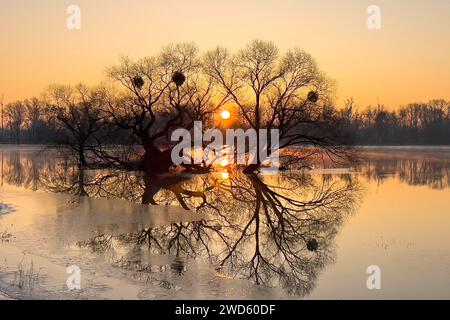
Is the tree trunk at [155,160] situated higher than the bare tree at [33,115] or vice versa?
the bare tree at [33,115]

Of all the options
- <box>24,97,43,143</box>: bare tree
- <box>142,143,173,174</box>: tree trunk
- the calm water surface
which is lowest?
the calm water surface

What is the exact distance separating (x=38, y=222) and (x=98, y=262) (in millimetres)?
5660

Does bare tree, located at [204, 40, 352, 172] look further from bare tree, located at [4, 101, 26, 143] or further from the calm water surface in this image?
bare tree, located at [4, 101, 26, 143]

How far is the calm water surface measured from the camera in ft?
29.6

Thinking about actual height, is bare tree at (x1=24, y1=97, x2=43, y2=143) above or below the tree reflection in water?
above

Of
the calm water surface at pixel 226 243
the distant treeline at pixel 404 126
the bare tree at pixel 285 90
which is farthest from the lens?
the distant treeline at pixel 404 126

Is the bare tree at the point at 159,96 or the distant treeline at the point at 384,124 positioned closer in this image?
the bare tree at the point at 159,96

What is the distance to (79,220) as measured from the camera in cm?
1581

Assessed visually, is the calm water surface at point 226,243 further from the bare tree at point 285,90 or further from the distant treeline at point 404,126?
the distant treeline at point 404,126

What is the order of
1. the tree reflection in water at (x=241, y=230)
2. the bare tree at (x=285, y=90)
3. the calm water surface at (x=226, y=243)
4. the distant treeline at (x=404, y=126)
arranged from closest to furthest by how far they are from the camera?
the calm water surface at (x=226, y=243) → the tree reflection in water at (x=241, y=230) → the bare tree at (x=285, y=90) → the distant treeline at (x=404, y=126)

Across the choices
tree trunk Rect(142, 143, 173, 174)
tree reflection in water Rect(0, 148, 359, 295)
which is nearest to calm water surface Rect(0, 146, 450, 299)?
tree reflection in water Rect(0, 148, 359, 295)

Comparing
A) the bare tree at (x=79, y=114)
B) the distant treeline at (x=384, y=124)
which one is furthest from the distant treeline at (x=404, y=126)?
the bare tree at (x=79, y=114)

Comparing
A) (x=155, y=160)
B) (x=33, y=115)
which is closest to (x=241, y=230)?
(x=155, y=160)

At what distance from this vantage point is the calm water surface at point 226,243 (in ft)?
29.6
